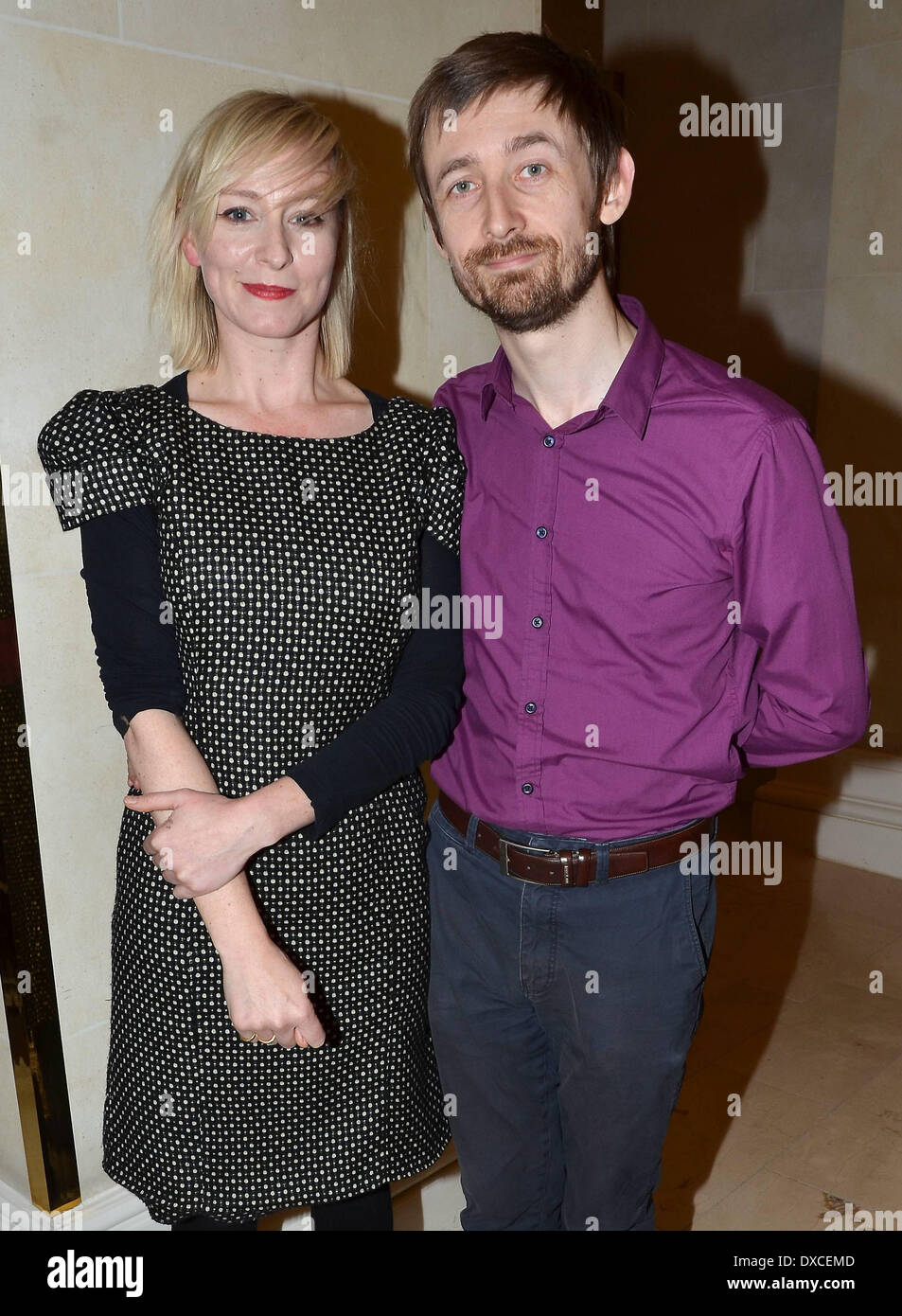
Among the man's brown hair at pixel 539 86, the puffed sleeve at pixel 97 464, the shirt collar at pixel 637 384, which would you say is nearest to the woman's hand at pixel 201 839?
the puffed sleeve at pixel 97 464

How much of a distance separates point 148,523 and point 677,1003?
94 centimetres

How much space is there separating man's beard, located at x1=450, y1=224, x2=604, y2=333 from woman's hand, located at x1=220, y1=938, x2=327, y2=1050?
0.85m

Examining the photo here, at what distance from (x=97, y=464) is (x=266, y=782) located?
430mm

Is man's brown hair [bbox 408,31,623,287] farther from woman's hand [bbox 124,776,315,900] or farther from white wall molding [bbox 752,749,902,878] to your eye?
white wall molding [bbox 752,749,902,878]

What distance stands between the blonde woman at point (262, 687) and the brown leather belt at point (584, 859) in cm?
14

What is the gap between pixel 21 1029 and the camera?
1738mm

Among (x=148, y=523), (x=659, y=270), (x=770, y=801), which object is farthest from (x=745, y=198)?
(x=148, y=523)

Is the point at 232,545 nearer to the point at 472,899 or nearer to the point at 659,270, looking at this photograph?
the point at 472,899

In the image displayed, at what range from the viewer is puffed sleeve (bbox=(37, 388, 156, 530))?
1315 millimetres

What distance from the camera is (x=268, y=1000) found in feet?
4.18

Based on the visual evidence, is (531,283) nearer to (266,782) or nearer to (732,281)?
(266,782)

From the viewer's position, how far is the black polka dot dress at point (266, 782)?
1352 mm

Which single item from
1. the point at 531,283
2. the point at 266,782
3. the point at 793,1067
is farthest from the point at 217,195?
the point at 793,1067

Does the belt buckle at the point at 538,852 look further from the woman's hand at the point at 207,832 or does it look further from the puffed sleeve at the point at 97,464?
the puffed sleeve at the point at 97,464
